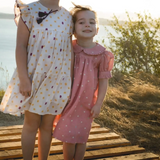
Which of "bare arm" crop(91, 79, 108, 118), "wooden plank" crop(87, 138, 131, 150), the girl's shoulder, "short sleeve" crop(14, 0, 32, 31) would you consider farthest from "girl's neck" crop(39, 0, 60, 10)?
"wooden plank" crop(87, 138, 131, 150)

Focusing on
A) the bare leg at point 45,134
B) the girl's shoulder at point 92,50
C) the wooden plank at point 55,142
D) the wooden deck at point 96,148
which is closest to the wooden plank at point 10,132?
the wooden deck at point 96,148

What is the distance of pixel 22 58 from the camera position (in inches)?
82.3

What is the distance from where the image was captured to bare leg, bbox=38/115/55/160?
2221 mm

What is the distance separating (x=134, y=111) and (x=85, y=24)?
3015 mm

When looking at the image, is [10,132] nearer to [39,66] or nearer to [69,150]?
[69,150]

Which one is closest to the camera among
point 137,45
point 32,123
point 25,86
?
point 25,86

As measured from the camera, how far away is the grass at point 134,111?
155 inches

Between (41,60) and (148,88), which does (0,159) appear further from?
(148,88)

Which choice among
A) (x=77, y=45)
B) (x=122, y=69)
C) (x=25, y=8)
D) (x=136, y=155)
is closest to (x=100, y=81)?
(x=77, y=45)

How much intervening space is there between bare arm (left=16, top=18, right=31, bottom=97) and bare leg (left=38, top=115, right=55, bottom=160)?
27 cm

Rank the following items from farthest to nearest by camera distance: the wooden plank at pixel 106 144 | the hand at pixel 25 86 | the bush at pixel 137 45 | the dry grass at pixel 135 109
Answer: the bush at pixel 137 45
the dry grass at pixel 135 109
the wooden plank at pixel 106 144
the hand at pixel 25 86

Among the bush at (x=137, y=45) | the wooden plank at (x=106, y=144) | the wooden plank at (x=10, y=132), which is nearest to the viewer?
the wooden plank at (x=106, y=144)

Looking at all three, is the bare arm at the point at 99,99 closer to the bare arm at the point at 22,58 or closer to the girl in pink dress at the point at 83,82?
the girl in pink dress at the point at 83,82

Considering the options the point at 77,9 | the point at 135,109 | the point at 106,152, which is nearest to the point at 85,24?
the point at 77,9
